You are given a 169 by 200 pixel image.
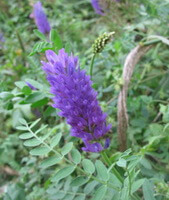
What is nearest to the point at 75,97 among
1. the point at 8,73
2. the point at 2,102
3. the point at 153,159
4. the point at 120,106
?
the point at 120,106

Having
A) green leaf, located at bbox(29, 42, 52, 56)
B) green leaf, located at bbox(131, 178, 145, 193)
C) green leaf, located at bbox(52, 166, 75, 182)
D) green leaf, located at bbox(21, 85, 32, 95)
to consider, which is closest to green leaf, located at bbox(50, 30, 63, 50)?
green leaf, located at bbox(29, 42, 52, 56)

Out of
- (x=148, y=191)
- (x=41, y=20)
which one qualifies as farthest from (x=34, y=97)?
(x=41, y=20)

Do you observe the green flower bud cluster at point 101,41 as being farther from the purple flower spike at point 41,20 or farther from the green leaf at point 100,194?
the purple flower spike at point 41,20

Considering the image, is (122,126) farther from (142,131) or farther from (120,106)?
(142,131)

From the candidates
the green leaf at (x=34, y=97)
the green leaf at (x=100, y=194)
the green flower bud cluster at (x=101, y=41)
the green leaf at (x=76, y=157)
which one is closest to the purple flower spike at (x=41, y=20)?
the green leaf at (x=34, y=97)

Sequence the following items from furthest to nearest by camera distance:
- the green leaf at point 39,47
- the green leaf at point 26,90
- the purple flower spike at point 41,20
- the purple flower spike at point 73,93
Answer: the purple flower spike at point 41,20, the green leaf at point 26,90, the green leaf at point 39,47, the purple flower spike at point 73,93

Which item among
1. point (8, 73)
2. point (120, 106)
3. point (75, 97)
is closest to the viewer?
point (75, 97)
